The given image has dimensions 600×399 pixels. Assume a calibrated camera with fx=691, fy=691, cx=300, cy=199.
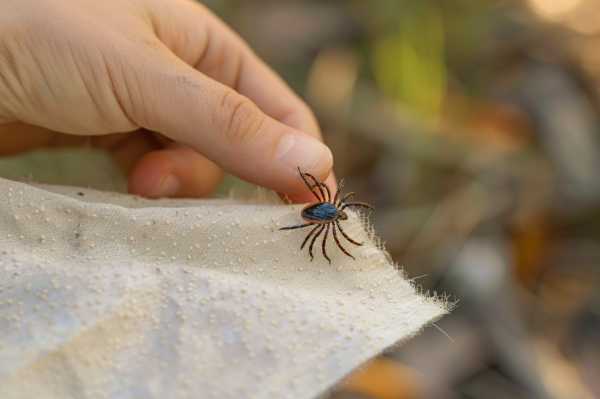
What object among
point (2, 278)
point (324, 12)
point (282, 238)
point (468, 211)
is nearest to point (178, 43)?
point (282, 238)

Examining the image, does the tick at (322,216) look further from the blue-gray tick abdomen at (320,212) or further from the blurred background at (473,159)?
the blurred background at (473,159)

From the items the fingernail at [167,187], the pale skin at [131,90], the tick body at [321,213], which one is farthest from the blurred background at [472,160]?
the tick body at [321,213]

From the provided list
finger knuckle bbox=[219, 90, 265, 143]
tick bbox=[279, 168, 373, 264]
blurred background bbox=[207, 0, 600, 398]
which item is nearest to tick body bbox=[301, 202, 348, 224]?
tick bbox=[279, 168, 373, 264]

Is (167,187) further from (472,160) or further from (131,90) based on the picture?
(472,160)

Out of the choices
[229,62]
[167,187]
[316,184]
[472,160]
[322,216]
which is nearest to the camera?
[322,216]

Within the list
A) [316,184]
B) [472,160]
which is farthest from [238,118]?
[472,160]

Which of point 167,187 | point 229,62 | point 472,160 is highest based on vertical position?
point 472,160
